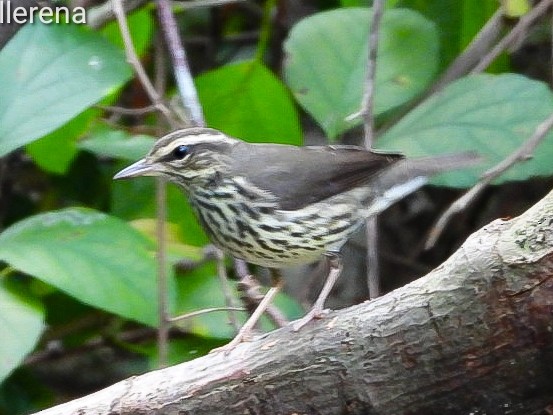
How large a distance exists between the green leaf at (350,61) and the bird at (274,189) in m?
0.30

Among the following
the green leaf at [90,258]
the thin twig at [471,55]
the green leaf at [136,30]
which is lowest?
the green leaf at [90,258]

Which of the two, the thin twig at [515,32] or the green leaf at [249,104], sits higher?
the thin twig at [515,32]

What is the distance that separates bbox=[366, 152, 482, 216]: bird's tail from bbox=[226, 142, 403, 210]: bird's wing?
0.29 ft

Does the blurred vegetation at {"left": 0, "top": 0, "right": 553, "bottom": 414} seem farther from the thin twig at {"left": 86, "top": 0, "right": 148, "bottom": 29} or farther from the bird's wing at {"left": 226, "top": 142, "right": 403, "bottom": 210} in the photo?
the bird's wing at {"left": 226, "top": 142, "right": 403, "bottom": 210}

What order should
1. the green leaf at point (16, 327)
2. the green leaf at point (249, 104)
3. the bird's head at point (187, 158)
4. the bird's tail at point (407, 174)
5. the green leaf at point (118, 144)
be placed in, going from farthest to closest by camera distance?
the green leaf at point (249, 104) < the green leaf at point (118, 144) < the bird's tail at point (407, 174) < the bird's head at point (187, 158) < the green leaf at point (16, 327)

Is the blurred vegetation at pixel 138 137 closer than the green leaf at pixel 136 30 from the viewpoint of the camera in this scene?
Yes

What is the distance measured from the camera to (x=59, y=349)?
363 cm

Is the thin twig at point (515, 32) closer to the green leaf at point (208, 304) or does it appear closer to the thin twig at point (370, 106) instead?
the thin twig at point (370, 106)

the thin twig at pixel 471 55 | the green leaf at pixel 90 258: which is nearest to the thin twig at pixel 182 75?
the green leaf at pixel 90 258

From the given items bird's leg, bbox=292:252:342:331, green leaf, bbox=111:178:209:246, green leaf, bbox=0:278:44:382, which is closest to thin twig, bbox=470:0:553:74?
bird's leg, bbox=292:252:342:331

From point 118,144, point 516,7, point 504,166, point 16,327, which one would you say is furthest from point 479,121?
point 16,327

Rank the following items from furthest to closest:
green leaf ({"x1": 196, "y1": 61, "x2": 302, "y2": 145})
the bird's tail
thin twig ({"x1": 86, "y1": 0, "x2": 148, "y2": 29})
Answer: thin twig ({"x1": 86, "y1": 0, "x2": 148, "y2": 29}) → green leaf ({"x1": 196, "y1": 61, "x2": 302, "y2": 145}) → the bird's tail

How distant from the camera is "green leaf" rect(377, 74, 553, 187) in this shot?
10.1 feet

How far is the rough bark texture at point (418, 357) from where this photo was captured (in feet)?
6.46
